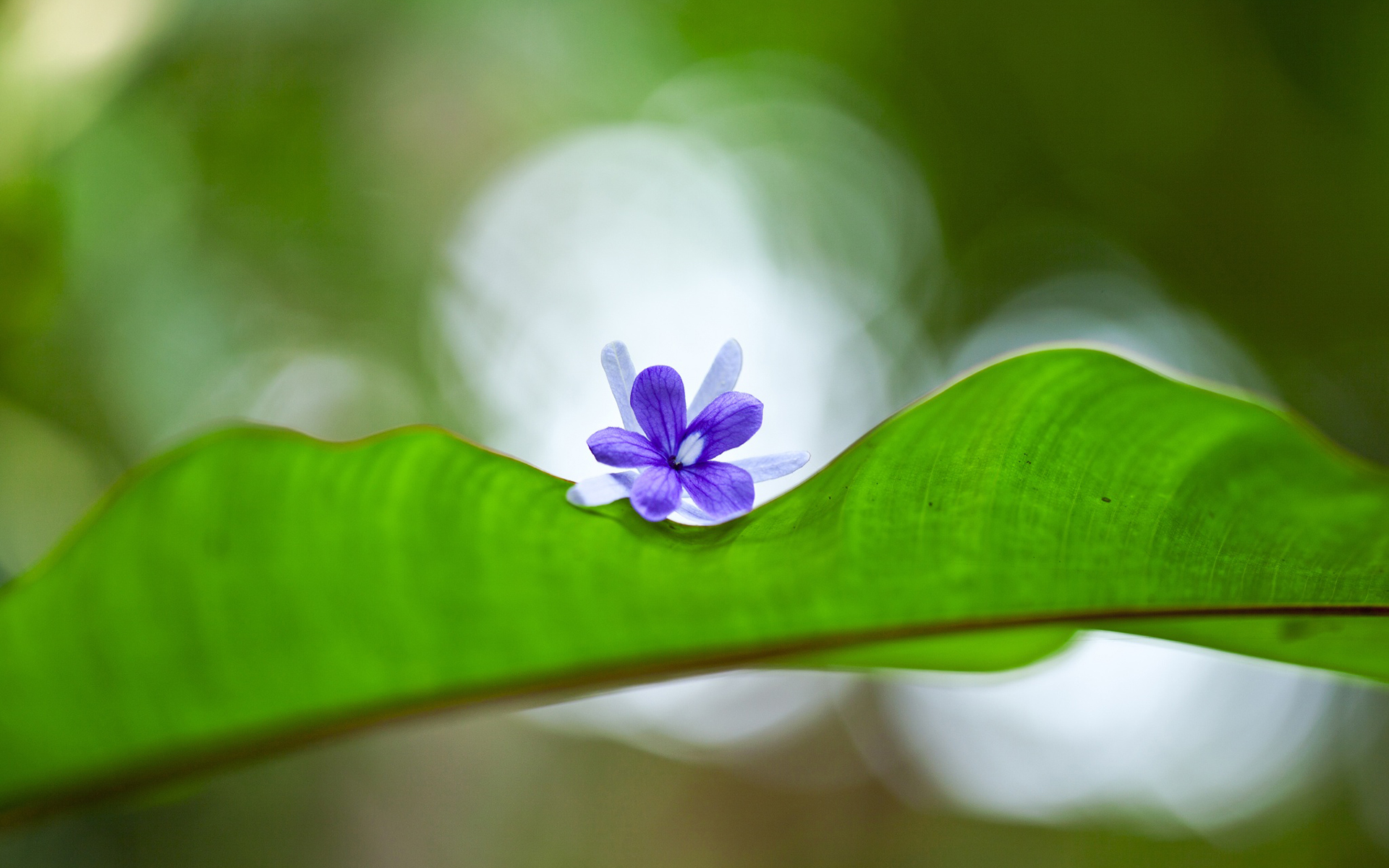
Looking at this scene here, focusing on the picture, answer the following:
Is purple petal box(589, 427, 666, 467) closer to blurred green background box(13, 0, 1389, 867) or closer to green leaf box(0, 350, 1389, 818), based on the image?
green leaf box(0, 350, 1389, 818)

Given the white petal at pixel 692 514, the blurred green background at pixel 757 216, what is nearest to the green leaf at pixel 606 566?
the white petal at pixel 692 514

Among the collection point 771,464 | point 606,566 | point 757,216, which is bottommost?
point 606,566

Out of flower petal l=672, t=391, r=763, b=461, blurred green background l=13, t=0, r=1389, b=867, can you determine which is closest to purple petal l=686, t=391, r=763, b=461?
flower petal l=672, t=391, r=763, b=461

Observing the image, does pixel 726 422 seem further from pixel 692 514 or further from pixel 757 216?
pixel 757 216

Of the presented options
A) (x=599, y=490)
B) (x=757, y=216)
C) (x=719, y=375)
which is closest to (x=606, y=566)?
(x=599, y=490)

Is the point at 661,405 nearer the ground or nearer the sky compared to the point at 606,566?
nearer the sky
